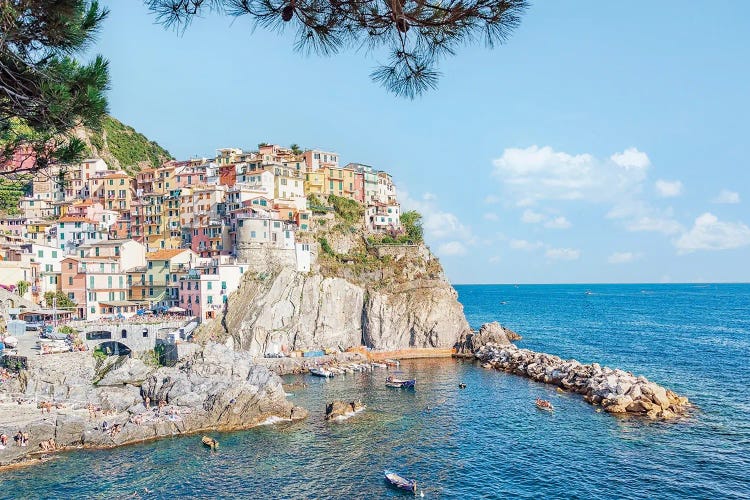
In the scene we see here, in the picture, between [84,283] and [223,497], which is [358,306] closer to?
[84,283]

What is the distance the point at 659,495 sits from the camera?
101ft

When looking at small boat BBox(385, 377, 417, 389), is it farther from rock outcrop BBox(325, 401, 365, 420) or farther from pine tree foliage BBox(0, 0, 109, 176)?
pine tree foliage BBox(0, 0, 109, 176)

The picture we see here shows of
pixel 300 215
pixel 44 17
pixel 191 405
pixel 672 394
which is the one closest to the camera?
pixel 44 17

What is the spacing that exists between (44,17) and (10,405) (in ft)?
137

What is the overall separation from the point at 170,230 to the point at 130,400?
144 ft

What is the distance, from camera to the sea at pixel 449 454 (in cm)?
3181

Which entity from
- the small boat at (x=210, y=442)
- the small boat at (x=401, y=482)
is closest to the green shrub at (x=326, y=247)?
the small boat at (x=210, y=442)

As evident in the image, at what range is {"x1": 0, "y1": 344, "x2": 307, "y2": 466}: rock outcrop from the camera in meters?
39.3

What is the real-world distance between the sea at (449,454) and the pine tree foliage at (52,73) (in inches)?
1009

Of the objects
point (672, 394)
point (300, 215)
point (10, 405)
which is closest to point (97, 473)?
point (10, 405)

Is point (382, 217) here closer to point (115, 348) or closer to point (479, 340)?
point (479, 340)

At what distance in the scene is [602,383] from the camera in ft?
166

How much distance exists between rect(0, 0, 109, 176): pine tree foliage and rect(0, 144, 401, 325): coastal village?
2330 inches

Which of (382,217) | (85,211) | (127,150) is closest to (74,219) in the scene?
(85,211)
